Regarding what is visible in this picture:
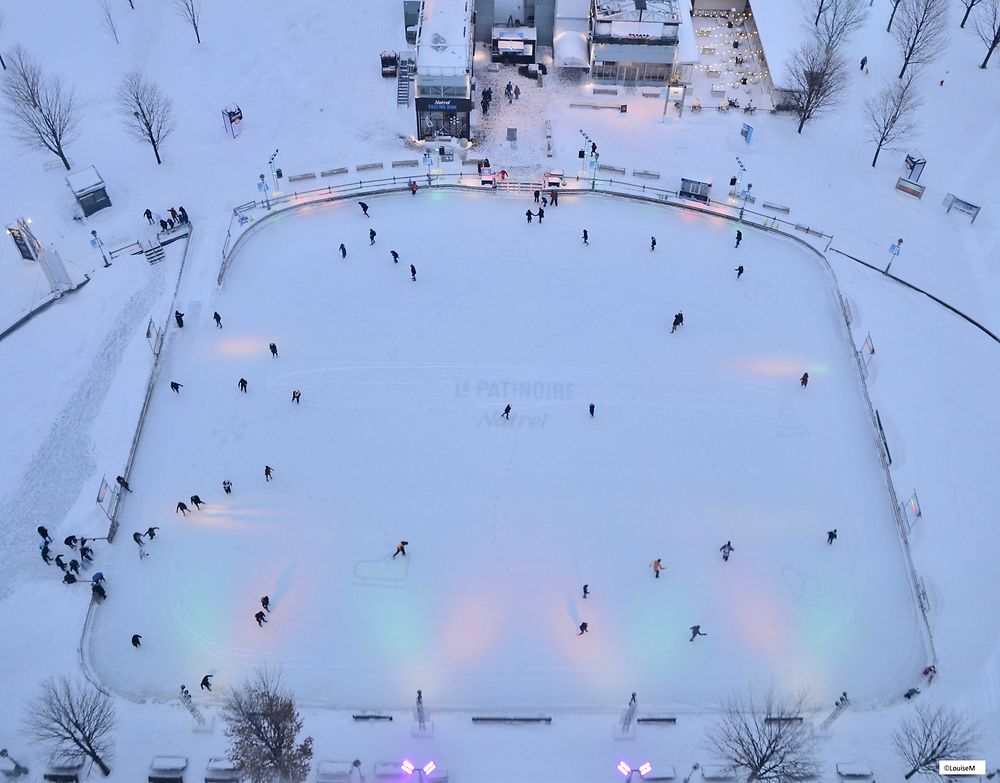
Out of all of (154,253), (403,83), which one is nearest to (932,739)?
(154,253)

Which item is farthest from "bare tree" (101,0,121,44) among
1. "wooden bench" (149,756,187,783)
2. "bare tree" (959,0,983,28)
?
"bare tree" (959,0,983,28)

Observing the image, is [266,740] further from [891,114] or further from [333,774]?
[891,114]

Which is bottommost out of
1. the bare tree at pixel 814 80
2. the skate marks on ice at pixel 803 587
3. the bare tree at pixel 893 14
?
the skate marks on ice at pixel 803 587

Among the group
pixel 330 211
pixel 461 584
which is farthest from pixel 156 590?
pixel 330 211

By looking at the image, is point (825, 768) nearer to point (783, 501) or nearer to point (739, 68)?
point (783, 501)

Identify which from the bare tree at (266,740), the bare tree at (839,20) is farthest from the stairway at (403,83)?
the bare tree at (266,740)

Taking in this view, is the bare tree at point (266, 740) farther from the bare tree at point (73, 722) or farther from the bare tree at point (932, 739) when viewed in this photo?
the bare tree at point (932, 739)

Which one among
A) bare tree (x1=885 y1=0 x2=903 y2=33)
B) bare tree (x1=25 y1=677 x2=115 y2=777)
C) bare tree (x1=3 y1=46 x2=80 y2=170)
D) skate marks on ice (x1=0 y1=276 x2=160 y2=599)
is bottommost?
bare tree (x1=25 y1=677 x2=115 y2=777)

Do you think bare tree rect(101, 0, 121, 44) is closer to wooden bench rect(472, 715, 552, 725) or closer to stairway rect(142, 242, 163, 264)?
stairway rect(142, 242, 163, 264)
